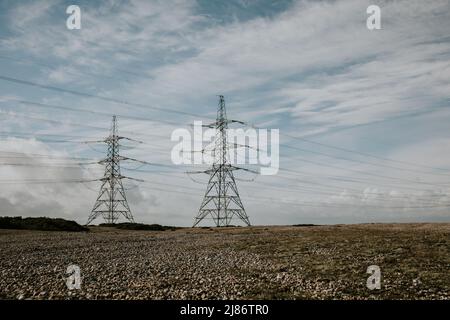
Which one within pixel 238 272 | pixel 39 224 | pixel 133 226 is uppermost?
pixel 39 224

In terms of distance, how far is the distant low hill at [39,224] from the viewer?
62153 millimetres

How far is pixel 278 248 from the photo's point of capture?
1422 inches

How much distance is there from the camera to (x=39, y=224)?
65.1 m

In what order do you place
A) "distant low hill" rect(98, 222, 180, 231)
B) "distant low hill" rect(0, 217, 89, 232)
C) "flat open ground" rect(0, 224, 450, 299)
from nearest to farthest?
1. "flat open ground" rect(0, 224, 450, 299)
2. "distant low hill" rect(0, 217, 89, 232)
3. "distant low hill" rect(98, 222, 180, 231)

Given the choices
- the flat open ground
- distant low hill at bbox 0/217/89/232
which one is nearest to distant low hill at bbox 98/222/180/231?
distant low hill at bbox 0/217/89/232

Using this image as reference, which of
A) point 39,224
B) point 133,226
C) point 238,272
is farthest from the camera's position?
point 133,226

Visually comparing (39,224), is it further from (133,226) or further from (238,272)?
(238,272)

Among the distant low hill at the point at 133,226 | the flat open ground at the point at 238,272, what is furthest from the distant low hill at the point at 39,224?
the flat open ground at the point at 238,272

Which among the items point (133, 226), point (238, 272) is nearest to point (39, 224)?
point (133, 226)

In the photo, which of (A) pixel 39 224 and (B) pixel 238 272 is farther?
(A) pixel 39 224

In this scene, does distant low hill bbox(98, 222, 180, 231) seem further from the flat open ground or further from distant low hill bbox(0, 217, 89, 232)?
the flat open ground

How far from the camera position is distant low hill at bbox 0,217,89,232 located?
204 feet

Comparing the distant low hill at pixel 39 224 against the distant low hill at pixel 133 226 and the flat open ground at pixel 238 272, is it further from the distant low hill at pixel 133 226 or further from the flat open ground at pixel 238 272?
the flat open ground at pixel 238 272

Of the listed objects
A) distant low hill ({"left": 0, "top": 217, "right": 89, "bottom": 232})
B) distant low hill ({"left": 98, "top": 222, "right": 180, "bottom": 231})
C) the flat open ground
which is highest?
distant low hill ({"left": 0, "top": 217, "right": 89, "bottom": 232})
